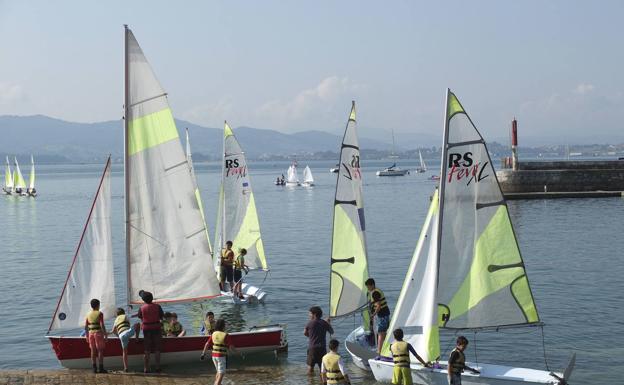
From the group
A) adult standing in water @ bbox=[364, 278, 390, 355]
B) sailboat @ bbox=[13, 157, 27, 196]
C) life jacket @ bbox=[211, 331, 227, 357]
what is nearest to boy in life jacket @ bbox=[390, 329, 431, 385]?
adult standing in water @ bbox=[364, 278, 390, 355]

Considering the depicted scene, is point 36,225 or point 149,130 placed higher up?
point 149,130

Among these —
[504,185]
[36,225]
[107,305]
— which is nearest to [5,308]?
[107,305]

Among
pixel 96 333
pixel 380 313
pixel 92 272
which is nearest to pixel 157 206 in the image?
pixel 92 272

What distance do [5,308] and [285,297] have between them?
9.93 meters

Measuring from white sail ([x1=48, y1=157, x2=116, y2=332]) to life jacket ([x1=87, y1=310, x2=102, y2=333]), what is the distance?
581 mm

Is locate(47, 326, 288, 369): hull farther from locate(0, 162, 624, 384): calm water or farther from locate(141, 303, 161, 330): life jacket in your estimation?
locate(141, 303, 161, 330): life jacket

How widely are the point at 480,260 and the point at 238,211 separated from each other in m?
14.2

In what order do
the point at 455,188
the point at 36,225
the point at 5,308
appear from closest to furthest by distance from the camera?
the point at 455,188 → the point at 5,308 → the point at 36,225

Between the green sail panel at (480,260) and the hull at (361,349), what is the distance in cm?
270

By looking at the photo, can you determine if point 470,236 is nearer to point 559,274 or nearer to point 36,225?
point 559,274

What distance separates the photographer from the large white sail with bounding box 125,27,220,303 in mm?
17891

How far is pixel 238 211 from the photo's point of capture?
28969mm

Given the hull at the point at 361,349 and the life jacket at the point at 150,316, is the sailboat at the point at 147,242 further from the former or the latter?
the hull at the point at 361,349

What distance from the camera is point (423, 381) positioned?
1623 centimetres
